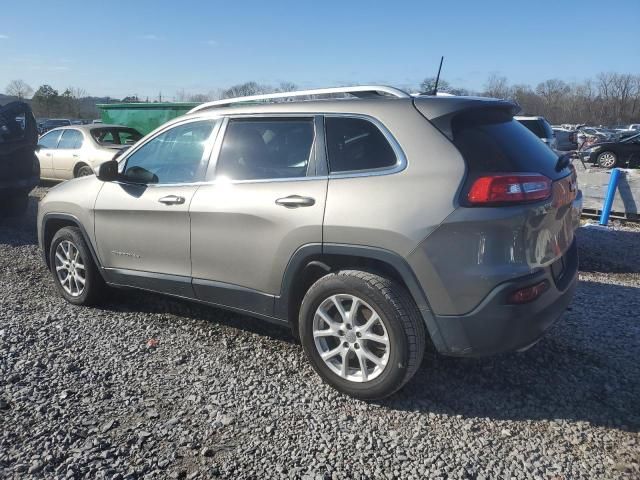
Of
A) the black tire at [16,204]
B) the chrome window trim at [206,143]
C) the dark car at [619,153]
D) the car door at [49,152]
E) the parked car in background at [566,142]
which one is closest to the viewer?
the chrome window trim at [206,143]

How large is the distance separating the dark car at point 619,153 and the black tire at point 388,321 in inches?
773

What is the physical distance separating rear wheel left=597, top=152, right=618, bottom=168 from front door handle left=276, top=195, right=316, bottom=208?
20.1m

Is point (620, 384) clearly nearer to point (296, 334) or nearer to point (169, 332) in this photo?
point (296, 334)

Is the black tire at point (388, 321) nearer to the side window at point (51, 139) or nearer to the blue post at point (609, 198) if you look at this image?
the blue post at point (609, 198)

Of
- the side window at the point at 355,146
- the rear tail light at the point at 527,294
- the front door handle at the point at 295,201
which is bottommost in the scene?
the rear tail light at the point at 527,294

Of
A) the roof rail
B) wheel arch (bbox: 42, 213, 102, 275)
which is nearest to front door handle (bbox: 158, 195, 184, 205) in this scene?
the roof rail

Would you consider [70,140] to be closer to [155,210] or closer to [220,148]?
[155,210]

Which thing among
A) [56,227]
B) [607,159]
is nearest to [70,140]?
[56,227]

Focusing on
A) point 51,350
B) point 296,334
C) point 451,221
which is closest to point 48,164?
point 51,350

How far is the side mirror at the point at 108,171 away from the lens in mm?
4238

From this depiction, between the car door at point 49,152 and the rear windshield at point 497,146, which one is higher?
the rear windshield at point 497,146

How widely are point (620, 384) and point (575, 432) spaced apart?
2.41ft

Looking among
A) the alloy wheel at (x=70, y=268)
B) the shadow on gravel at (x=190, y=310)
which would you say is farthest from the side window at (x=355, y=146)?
the alloy wheel at (x=70, y=268)

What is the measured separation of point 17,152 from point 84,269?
179 inches
